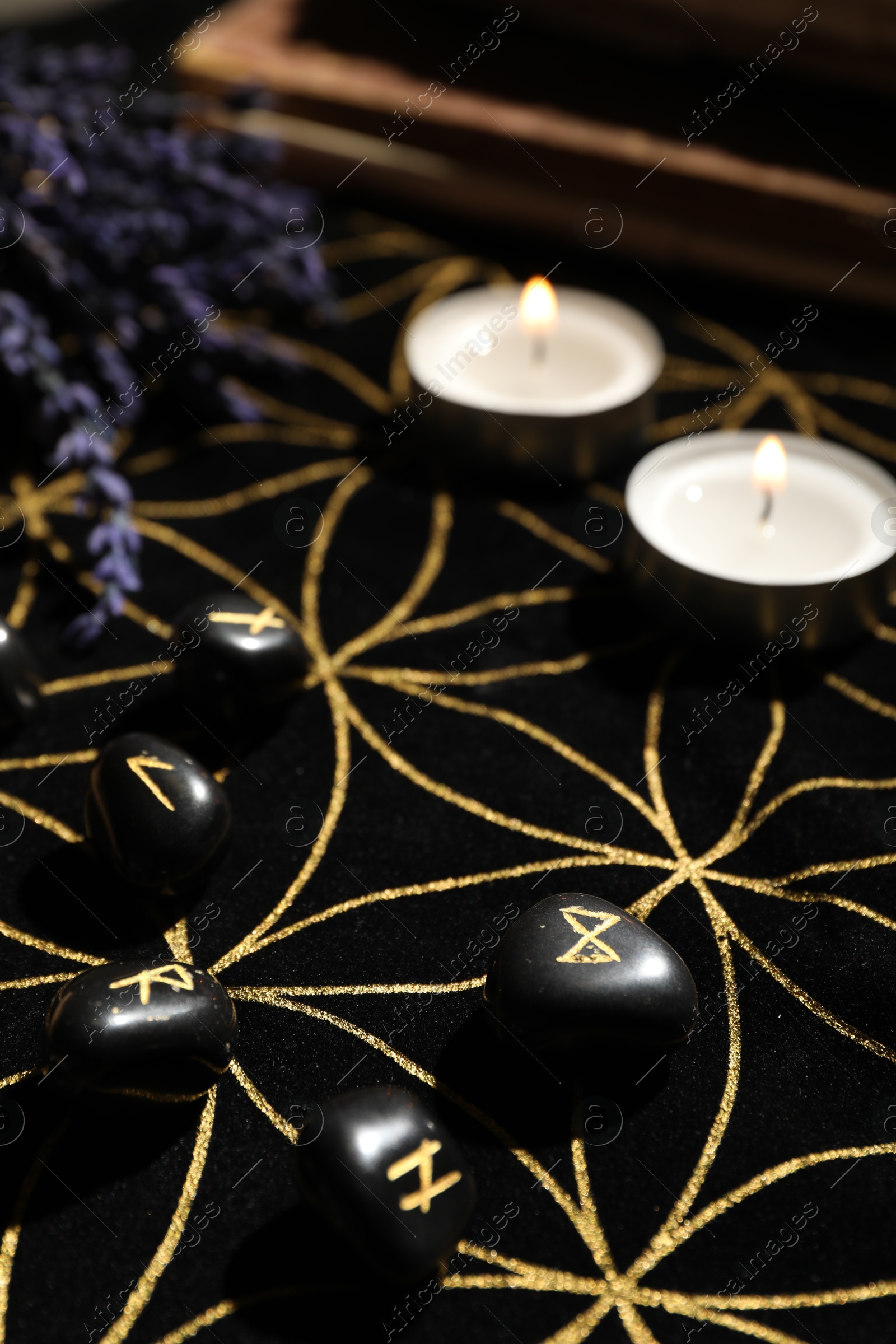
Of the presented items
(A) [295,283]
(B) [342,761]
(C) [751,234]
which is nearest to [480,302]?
(A) [295,283]

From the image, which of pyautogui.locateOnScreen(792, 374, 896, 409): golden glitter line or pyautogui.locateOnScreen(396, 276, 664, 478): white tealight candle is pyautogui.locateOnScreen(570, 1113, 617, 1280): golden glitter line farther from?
pyautogui.locateOnScreen(792, 374, 896, 409): golden glitter line

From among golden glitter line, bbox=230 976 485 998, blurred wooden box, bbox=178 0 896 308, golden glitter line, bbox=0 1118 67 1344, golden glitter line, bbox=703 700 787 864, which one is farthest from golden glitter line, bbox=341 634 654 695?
blurred wooden box, bbox=178 0 896 308

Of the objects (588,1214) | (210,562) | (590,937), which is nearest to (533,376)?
(210,562)

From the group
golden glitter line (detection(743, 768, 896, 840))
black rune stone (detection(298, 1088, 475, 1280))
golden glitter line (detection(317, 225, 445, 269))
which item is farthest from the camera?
golden glitter line (detection(317, 225, 445, 269))

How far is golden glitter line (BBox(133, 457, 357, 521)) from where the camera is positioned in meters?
0.83

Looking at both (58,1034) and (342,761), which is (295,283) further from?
(58,1034)

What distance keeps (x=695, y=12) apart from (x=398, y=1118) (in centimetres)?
93

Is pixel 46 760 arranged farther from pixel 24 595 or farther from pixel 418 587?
pixel 418 587

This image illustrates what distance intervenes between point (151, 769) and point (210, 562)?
0.25 meters

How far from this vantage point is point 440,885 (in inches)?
24.2

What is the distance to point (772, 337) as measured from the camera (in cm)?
99

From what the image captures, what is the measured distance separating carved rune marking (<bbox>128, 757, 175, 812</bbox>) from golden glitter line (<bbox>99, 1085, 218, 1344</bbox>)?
0.14 meters

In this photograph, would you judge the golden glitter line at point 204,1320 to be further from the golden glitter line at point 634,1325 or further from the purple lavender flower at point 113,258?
the purple lavender flower at point 113,258

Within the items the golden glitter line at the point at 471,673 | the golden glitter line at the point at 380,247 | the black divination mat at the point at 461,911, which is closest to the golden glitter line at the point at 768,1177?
the black divination mat at the point at 461,911
